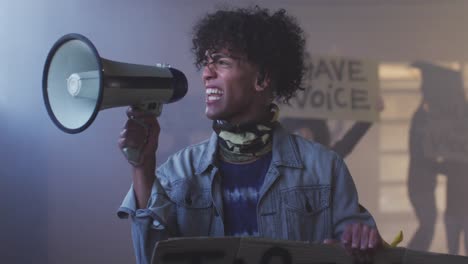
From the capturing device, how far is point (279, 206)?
58.6 inches

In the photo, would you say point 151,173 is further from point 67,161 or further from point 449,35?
point 449,35

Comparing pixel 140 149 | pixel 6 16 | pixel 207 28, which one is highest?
pixel 6 16

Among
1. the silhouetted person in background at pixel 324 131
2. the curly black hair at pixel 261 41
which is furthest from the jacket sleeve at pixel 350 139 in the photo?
the curly black hair at pixel 261 41

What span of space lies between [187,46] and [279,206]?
55.4 inches

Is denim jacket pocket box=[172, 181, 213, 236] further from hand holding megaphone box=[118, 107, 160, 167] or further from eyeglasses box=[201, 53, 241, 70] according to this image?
eyeglasses box=[201, 53, 241, 70]

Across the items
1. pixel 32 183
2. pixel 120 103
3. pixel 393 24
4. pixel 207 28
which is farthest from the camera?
pixel 393 24

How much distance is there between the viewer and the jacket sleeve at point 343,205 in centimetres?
148

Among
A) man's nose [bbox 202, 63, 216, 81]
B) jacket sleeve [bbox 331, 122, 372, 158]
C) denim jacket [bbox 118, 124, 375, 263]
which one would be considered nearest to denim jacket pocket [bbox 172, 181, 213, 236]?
denim jacket [bbox 118, 124, 375, 263]

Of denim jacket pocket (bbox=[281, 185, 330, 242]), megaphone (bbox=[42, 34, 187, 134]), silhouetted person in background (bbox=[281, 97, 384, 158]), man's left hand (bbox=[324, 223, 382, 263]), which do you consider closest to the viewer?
man's left hand (bbox=[324, 223, 382, 263])

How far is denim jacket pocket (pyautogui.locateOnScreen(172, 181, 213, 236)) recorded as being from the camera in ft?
4.91

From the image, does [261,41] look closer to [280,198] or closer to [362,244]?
[280,198]

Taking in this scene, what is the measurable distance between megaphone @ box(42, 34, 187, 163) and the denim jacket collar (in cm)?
14

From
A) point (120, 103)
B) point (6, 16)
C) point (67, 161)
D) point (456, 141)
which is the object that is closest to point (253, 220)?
point (120, 103)

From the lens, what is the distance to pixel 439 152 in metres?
3.05
